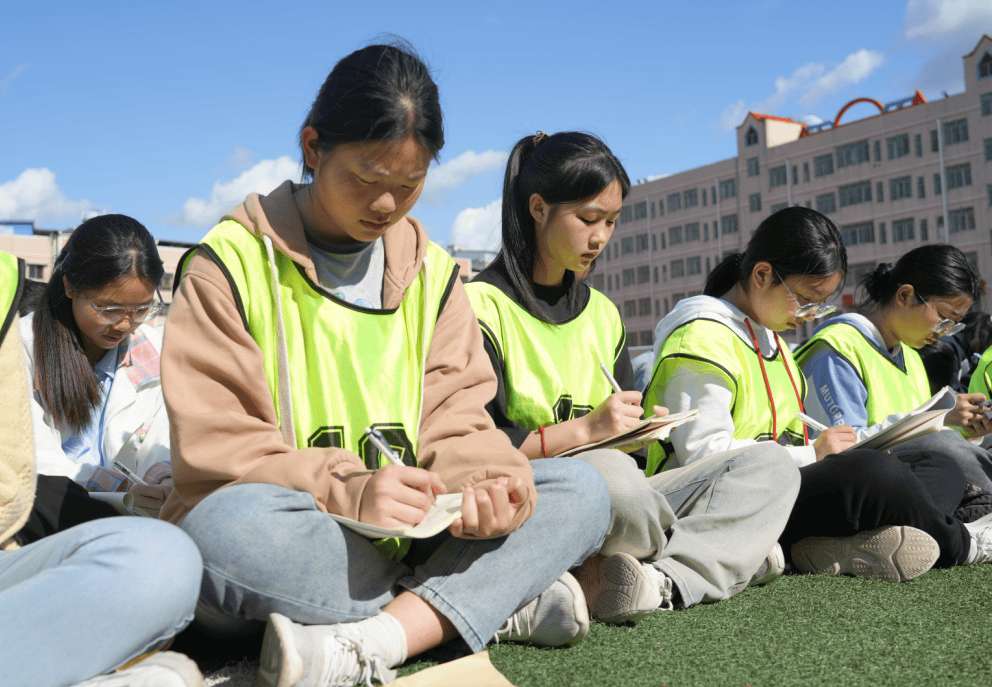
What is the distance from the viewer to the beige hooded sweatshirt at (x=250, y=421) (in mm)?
1522

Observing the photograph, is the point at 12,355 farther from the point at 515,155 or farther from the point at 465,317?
the point at 515,155

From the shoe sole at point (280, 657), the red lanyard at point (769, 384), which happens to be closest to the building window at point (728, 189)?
the red lanyard at point (769, 384)

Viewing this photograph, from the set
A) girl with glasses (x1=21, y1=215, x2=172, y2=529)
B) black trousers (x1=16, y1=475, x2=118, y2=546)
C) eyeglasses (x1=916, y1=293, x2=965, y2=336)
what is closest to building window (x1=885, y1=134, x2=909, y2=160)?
eyeglasses (x1=916, y1=293, x2=965, y2=336)

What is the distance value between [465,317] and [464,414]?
0.80ft

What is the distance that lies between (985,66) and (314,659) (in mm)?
36043

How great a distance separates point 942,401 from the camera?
8.35ft

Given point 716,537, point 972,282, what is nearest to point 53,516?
point 716,537

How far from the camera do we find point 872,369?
3369 millimetres

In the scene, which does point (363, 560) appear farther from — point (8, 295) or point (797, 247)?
point (797, 247)

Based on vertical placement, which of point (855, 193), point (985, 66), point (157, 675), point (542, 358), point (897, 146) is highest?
point (985, 66)

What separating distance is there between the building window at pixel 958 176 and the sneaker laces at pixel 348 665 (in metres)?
34.8

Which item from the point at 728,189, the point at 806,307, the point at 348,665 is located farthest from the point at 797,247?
the point at 728,189

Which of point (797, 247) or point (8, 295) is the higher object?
point (797, 247)

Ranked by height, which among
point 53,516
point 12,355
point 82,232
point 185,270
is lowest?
point 53,516
